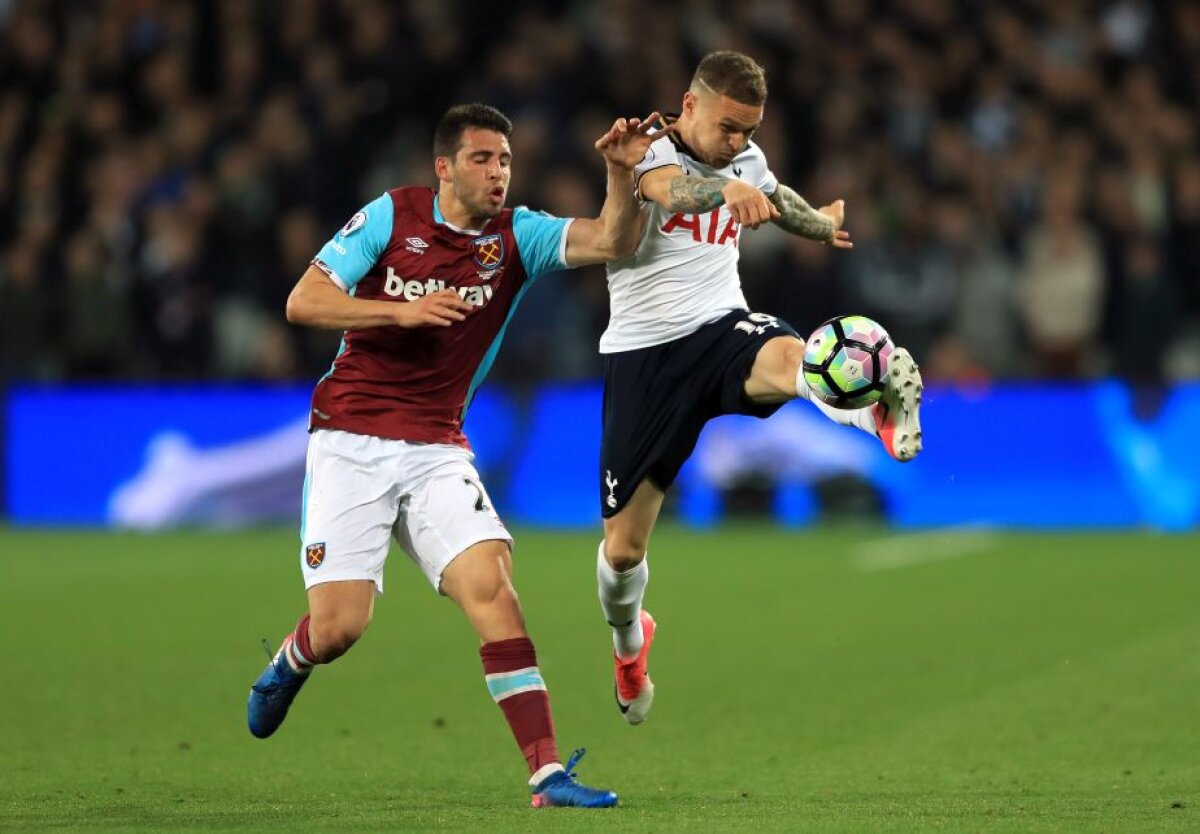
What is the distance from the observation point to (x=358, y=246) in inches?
267

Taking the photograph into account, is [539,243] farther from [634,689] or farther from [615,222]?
[634,689]

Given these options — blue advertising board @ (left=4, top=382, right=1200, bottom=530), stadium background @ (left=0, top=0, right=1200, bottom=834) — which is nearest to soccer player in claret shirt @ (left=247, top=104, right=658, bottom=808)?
stadium background @ (left=0, top=0, right=1200, bottom=834)

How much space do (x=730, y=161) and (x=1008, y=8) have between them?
1247 centimetres

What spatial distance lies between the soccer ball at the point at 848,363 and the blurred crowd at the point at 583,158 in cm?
1017

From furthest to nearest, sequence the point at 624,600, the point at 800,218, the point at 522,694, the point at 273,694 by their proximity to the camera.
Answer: the point at 624,600
the point at 800,218
the point at 273,694
the point at 522,694

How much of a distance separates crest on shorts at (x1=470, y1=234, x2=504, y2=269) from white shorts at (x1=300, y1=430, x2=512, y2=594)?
2.11 feet

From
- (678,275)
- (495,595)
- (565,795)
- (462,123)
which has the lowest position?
(565,795)

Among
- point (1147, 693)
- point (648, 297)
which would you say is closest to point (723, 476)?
point (1147, 693)

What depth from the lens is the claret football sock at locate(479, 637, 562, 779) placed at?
21.2ft

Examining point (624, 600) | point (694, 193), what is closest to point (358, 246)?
point (694, 193)

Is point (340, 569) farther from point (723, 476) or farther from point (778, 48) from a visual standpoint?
point (778, 48)

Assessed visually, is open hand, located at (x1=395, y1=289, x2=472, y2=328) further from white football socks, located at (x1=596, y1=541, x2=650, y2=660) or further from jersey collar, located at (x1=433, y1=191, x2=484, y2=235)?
white football socks, located at (x1=596, y1=541, x2=650, y2=660)

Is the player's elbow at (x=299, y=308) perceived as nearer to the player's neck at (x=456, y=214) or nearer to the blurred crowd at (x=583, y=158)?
the player's neck at (x=456, y=214)

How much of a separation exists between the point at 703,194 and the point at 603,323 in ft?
35.3
